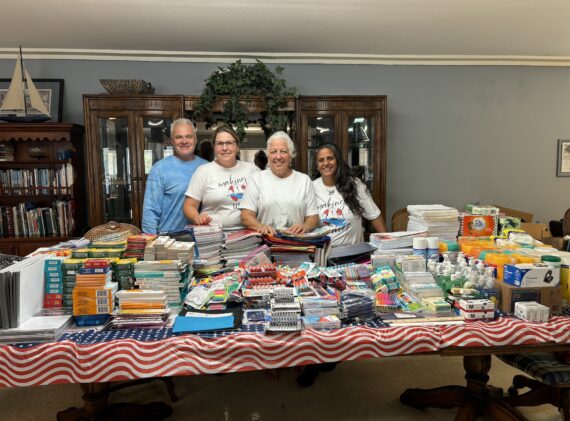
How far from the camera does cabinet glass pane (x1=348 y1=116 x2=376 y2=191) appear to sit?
4.16 metres

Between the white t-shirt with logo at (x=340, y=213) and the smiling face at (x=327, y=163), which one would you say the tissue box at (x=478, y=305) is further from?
the smiling face at (x=327, y=163)

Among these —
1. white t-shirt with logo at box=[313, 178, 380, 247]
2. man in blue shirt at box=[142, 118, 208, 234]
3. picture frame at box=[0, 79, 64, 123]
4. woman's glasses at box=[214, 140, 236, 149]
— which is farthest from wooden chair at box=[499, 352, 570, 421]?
picture frame at box=[0, 79, 64, 123]

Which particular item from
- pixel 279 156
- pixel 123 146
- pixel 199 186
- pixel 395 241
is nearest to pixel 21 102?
pixel 123 146

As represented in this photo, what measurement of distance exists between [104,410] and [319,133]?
3177 mm

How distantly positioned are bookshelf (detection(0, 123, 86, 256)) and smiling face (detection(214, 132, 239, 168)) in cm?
213

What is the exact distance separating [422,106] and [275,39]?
2.00 m

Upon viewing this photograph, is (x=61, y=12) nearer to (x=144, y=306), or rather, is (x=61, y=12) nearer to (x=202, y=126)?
(x=202, y=126)

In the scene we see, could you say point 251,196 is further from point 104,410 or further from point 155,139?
point 155,139

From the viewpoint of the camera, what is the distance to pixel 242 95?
3.90 meters

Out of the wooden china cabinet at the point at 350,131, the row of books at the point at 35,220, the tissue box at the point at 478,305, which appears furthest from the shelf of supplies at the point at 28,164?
the tissue box at the point at 478,305

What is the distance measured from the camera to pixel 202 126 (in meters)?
4.04

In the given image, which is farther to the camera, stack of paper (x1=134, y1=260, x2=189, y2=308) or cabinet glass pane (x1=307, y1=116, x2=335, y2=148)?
cabinet glass pane (x1=307, y1=116, x2=335, y2=148)

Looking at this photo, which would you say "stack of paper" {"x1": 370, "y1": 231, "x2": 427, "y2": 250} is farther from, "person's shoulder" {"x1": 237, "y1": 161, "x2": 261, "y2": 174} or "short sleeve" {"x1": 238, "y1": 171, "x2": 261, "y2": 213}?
"person's shoulder" {"x1": 237, "y1": 161, "x2": 261, "y2": 174}

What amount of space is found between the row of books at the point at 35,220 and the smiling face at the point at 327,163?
278 centimetres
